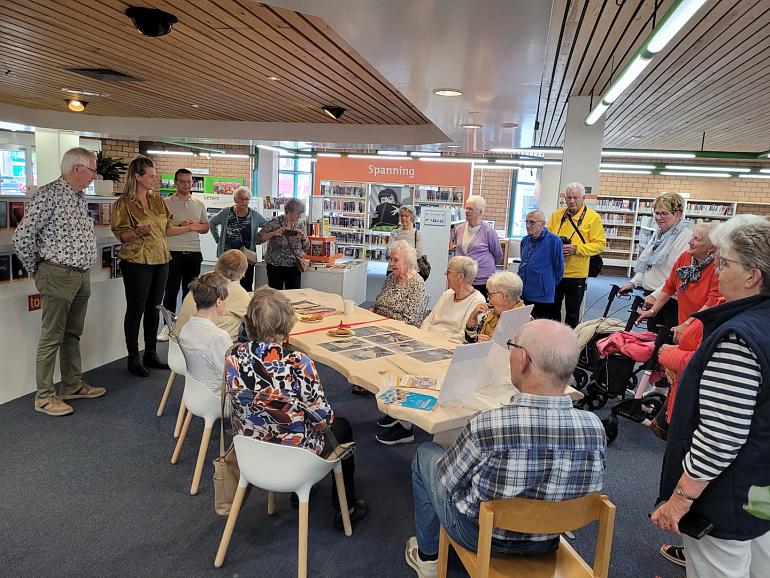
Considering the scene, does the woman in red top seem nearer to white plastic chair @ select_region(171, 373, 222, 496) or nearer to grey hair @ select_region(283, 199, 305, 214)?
white plastic chair @ select_region(171, 373, 222, 496)

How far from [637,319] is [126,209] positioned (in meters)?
4.52

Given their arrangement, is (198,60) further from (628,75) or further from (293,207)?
(628,75)

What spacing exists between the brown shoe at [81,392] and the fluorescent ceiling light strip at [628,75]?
15.2 ft

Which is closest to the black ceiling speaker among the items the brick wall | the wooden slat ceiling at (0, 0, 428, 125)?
the wooden slat ceiling at (0, 0, 428, 125)

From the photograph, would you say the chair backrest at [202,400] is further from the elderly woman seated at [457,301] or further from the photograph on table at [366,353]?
the elderly woman seated at [457,301]

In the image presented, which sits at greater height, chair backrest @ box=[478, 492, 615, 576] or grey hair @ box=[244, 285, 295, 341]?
grey hair @ box=[244, 285, 295, 341]

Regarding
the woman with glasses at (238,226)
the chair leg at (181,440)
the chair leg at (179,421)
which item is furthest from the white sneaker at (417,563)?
the woman with glasses at (238,226)

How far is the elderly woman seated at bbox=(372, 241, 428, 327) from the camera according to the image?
4.59 m

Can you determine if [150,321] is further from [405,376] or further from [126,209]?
[405,376]

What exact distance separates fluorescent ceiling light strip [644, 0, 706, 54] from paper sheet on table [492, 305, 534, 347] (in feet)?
5.03

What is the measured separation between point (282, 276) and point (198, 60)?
2.66m

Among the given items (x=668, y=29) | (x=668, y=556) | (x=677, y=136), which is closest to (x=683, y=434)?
(x=668, y=556)

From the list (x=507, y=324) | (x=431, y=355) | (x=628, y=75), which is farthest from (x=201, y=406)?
(x=628, y=75)

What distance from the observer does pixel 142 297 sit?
16.3ft
